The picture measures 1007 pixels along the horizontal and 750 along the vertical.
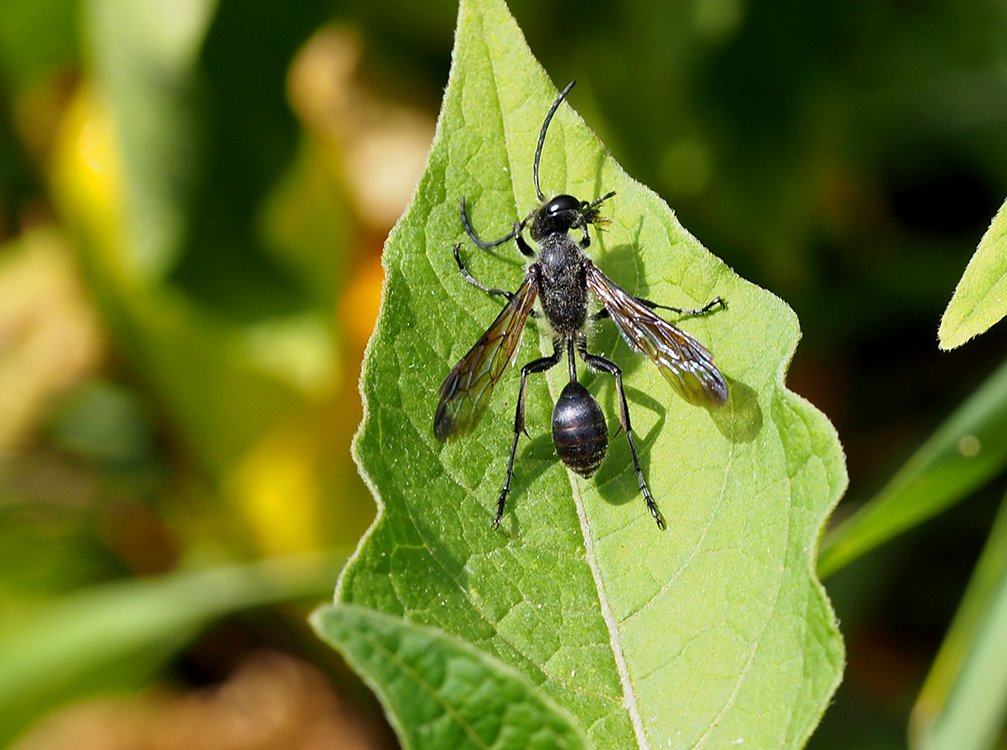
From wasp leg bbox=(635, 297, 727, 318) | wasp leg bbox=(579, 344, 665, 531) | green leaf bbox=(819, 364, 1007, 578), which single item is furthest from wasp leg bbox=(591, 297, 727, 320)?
green leaf bbox=(819, 364, 1007, 578)

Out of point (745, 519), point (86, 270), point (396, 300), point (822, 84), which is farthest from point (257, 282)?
point (745, 519)

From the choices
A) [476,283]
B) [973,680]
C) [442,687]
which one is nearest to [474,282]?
[476,283]

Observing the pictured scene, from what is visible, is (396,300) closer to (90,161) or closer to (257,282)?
(257,282)

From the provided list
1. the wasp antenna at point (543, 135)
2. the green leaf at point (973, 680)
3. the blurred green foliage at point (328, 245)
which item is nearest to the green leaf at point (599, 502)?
the wasp antenna at point (543, 135)

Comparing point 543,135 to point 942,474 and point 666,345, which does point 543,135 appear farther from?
point 942,474

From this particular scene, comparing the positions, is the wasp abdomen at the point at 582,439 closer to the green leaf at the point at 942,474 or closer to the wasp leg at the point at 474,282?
the wasp leg at the point at 474,282

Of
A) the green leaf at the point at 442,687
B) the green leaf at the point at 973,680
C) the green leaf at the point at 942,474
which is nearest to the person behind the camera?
the green leaf at the point at 442,687
